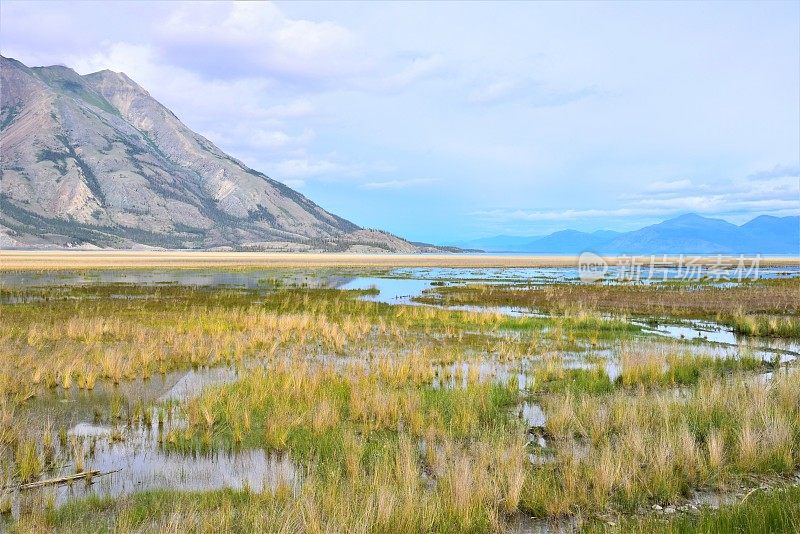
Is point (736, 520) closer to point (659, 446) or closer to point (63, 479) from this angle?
point (659, 446)

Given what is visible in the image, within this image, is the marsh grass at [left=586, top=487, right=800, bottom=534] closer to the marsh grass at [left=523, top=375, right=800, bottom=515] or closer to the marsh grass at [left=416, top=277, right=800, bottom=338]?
the marsh grass at [left=523, top=375, right=800, bottom=515]

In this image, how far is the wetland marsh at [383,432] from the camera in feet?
23.2

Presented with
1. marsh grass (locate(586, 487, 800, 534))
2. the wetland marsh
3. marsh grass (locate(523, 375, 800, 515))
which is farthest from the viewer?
marsh grass (locate(523, 375, 800, 515))

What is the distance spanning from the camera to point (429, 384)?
1500 centimetres

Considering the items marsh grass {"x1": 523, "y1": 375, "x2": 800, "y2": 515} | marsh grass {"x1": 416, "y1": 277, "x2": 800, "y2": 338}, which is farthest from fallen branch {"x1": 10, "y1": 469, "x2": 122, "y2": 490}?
marsh grass {"x1": 416, "y1": 277, "x2": 800, "y2": 338}

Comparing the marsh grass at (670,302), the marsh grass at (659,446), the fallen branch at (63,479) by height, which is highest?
the marsh grass at (670,302)

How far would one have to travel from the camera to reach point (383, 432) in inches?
425

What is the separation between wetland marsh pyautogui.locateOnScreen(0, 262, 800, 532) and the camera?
707cm

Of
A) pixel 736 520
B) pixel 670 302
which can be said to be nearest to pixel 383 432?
pixel 736 520

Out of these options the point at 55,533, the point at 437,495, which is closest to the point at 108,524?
the point at 55,533

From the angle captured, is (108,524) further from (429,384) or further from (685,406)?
(685,406)

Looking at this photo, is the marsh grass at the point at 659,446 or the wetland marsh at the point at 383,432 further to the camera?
the marsh grass at the point at 659,446

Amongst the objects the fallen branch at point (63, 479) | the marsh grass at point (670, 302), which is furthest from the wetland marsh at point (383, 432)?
the marsh grass at point (670, 302)

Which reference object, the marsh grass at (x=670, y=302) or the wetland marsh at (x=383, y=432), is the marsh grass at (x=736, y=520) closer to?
the wetland marsh at (x=383, y=432)
